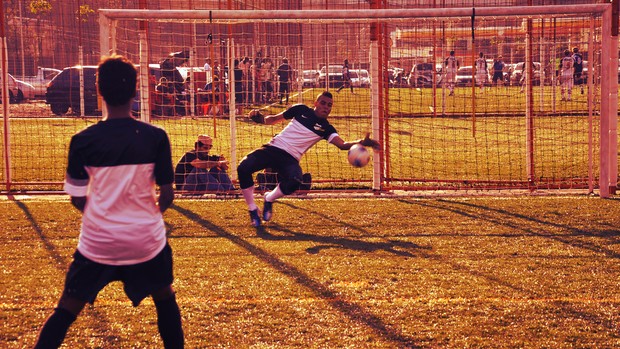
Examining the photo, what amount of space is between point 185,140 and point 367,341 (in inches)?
525

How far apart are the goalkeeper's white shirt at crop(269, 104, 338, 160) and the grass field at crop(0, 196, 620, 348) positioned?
0.89 m

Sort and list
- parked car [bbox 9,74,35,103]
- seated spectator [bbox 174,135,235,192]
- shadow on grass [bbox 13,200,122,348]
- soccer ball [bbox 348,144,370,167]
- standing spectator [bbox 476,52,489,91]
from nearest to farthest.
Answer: shadow on grass [bbox 13,200,122,348] < soccer ball [bbox 348,144,370,167] < seated spectator [bbox 174,135,235,192] < standing spectator [bbox 476,52,489,91] < parked car [bbox 9,74,35,103]

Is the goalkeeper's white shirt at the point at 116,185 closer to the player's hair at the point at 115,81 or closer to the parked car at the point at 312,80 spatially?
the player's hair at the point at 115,81

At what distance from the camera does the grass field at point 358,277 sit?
577cm

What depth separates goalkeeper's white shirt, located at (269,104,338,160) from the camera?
1005 cm

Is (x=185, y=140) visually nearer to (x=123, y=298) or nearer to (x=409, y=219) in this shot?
(x=409, y=219)

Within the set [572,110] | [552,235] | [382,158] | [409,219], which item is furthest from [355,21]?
[572,110]

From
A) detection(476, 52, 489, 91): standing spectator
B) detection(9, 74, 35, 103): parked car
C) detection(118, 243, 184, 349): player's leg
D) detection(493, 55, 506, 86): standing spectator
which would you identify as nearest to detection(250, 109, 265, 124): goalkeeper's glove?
detection(118, 243, 184, 349): player's leg

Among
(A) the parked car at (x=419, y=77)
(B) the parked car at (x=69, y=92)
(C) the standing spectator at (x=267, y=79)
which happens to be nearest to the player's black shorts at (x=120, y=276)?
(A) the parked car at (x=419, y=77)

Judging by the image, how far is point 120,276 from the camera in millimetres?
4449

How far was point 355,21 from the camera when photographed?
1174 centimetres

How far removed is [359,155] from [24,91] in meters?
25.9

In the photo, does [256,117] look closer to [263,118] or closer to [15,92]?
[263,118]

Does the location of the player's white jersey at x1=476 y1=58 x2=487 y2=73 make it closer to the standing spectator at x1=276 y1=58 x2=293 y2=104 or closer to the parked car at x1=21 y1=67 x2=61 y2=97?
the standing spectator at x1=276 y1=58 x2=293 y2=104
